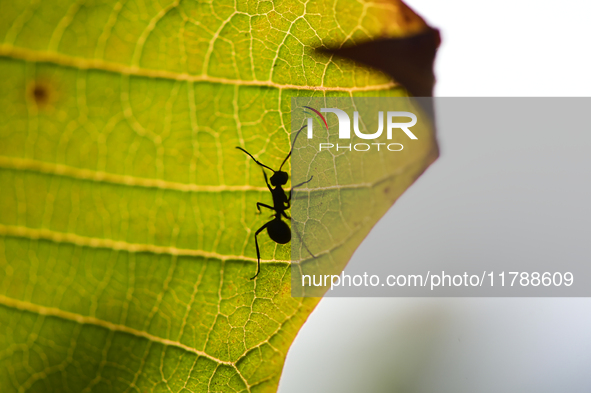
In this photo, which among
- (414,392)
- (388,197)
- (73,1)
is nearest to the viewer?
(73,1)

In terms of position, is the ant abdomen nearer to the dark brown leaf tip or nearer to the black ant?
the black ant

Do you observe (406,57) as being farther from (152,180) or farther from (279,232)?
(152,180)

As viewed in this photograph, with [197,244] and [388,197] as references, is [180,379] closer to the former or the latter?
[197,244]

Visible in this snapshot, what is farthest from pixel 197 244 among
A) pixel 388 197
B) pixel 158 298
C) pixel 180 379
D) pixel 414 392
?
pixel 414 392

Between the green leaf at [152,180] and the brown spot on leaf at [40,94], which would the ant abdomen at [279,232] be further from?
the brown spot on leaf at [40,94]

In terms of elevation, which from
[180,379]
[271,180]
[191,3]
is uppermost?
[191,3]

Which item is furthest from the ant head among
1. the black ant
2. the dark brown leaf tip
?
the dark brown leaf tip
